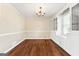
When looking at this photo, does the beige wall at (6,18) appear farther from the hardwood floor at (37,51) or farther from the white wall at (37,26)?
the white wall at (37,26)

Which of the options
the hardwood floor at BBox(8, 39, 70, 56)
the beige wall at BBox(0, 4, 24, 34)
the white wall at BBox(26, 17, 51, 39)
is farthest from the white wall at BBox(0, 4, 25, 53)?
the white wall at BBox(26, 17, 51, 39)

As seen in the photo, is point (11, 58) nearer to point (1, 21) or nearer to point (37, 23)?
point (1, 21)

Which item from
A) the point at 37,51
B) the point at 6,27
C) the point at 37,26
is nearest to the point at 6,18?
the point at 6,27

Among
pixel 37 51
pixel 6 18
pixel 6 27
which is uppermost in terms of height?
pixel 6 18

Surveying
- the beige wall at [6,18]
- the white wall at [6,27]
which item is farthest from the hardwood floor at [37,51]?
the beige wall at [6,18]

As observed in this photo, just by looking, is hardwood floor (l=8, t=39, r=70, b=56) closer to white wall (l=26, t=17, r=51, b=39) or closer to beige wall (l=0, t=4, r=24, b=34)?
beige wall (l=0, t=4, r=24, b=34)

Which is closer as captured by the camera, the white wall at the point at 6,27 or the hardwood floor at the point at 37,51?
the white wall at the point at 6,27

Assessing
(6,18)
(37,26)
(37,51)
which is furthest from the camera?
(37,26)

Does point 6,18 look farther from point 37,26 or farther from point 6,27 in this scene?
point 37,26

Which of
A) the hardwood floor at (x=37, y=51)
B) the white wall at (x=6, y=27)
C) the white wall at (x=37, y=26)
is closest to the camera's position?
the white wall at (x=6, y=27)

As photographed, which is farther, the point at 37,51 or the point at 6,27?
the point at 37,51

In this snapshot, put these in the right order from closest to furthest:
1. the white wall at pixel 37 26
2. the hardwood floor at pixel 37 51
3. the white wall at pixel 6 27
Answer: the white wall at pixel 6 27
the hardwood floor at pixel 37 51
the white wall at pixel 37 26

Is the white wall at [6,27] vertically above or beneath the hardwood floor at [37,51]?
above

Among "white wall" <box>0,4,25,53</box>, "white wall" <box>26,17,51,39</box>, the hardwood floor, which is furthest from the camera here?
"white wall" <box>26,17,51,39</box>
